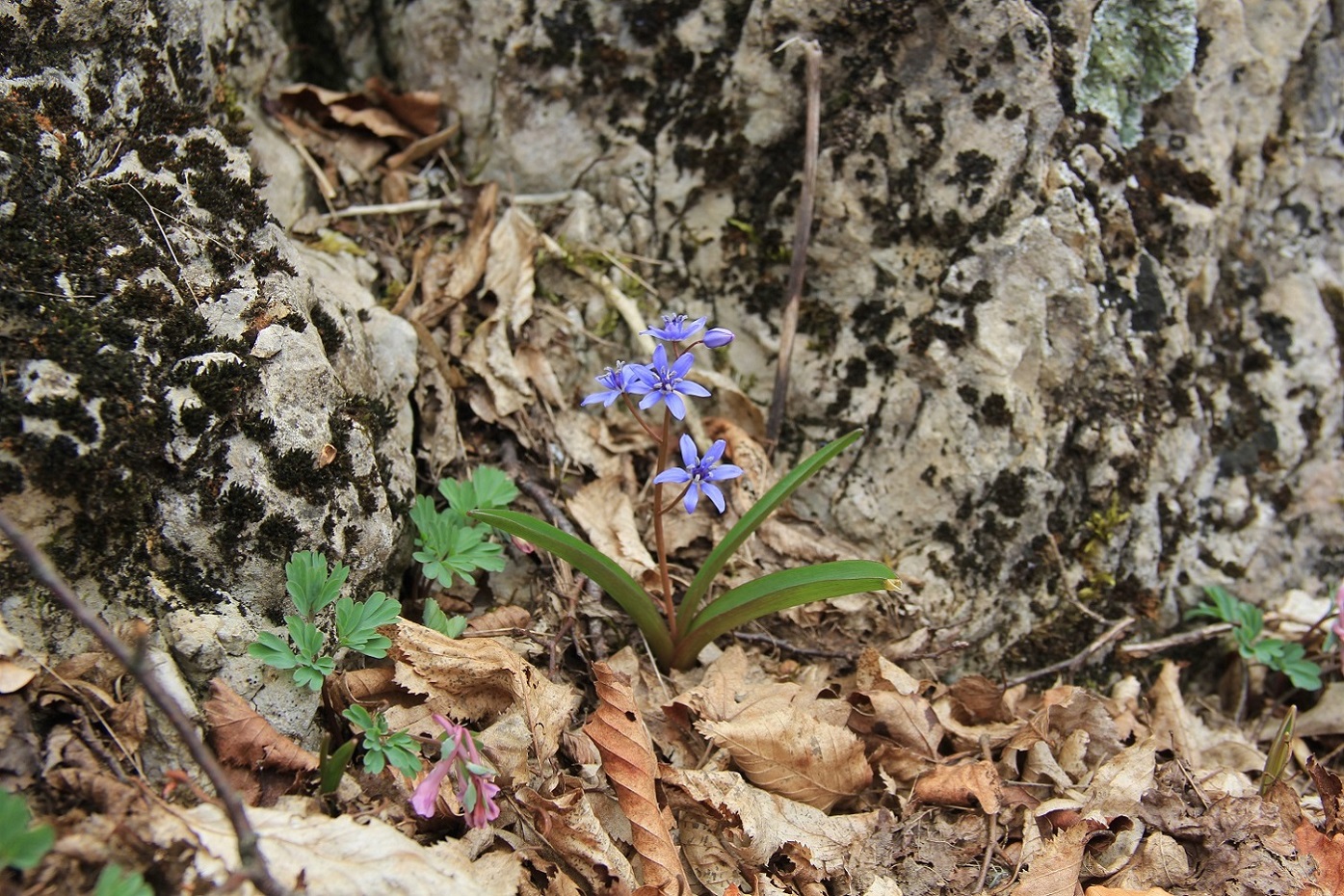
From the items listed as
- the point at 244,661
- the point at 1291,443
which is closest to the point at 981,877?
the point at 244,661

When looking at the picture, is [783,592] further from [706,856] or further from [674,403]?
[706,856]

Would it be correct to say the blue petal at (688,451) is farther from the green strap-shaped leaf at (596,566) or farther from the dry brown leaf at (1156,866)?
the dry brown leaf at (1156,866)

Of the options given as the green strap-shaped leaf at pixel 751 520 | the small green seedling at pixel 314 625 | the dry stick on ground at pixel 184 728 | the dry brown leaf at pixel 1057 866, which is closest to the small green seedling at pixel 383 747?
the small green seedling at pixel 314 625

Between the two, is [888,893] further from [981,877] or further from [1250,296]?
[1250,296]

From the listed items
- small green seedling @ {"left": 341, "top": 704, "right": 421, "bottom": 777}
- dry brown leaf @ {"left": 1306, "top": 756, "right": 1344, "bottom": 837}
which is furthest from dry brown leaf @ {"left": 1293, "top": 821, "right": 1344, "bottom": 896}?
small green seedling @ {"left": 341, "top": 704, "right": 421, "bottom": 777}

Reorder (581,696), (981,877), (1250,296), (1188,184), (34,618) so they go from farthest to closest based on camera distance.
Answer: (1250,296), (1188,184), (581,696), (981,877), (34,618)

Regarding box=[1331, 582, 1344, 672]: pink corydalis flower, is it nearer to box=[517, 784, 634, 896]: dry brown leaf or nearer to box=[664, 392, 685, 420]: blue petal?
box=[664, 392, 685, 420]: blue petal


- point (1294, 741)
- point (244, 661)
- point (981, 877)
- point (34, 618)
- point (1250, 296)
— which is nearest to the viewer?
point (34, 618)

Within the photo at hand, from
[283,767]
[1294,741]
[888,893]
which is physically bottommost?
[1294,741]
